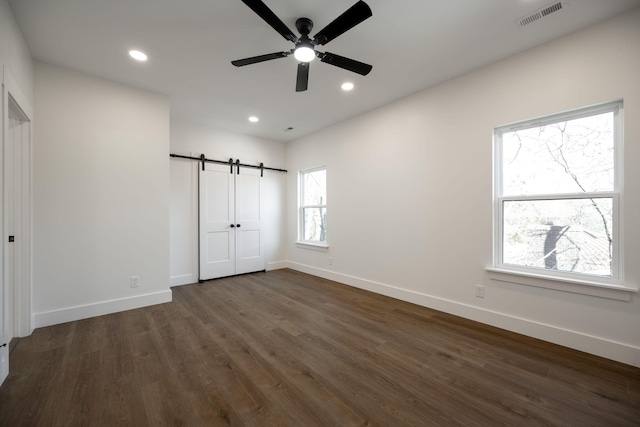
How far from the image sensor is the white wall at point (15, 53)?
6.42 feet

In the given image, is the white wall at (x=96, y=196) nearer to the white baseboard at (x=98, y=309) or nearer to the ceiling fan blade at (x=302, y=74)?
the white baseboard at (x=98, y=309)

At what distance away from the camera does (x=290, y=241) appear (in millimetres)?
5691

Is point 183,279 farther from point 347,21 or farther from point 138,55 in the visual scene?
point 347,21

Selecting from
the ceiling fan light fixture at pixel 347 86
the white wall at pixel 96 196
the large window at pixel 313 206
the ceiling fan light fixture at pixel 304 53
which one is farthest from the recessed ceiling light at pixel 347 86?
the white wall at pixel 96 196

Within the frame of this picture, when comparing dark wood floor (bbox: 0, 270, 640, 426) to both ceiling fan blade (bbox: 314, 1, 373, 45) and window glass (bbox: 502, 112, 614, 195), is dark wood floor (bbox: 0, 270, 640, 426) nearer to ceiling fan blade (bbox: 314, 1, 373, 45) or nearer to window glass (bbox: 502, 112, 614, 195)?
window glass (bbox: 502, 112, 614, 195)

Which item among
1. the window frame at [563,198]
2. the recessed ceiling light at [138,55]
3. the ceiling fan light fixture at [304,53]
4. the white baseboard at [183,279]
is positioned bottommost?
the white baseboard at [183,279]

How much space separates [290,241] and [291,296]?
2.02m

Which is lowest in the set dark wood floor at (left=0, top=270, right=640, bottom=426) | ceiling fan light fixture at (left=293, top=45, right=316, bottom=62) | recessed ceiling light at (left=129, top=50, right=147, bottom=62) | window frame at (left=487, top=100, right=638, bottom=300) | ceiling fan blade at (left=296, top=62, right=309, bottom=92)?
dark wood floor at (left=0, top=270, right=640, bottom=426)

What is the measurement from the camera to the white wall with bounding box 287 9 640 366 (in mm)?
2117

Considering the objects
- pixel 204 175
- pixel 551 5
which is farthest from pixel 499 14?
pixel 204 175

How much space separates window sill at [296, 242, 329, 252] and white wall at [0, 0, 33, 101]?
4.07 meters

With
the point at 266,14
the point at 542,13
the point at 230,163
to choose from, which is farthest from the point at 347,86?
the point at 230,163

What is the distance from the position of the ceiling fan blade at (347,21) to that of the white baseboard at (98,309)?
11.4 ft

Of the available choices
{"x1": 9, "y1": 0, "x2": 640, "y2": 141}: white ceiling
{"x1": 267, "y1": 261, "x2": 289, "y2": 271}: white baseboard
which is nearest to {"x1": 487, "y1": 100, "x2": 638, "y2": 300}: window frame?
{"x1": 9, "y1": 0, "x2": 640, "y2": 141}: white ceiling
